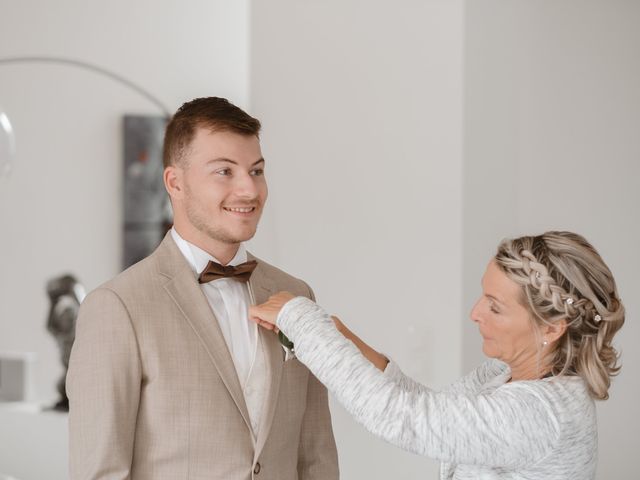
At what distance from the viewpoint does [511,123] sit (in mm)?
3789

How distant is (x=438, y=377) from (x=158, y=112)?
1732 millimetres

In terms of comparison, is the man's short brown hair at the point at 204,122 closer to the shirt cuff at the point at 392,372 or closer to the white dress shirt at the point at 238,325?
the white dress shirt at the point at 238,325

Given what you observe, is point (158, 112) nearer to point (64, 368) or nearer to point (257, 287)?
point (64, 368)

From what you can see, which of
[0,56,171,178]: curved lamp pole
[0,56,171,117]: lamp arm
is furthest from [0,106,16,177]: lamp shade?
[0,56,171,117]: lamp arm

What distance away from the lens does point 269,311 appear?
1.82m

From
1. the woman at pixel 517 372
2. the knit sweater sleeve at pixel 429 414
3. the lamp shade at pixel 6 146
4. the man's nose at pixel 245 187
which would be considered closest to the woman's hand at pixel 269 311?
the woman at pixel 517 372

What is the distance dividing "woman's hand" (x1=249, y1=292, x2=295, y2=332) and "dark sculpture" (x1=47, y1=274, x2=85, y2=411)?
2.20 m

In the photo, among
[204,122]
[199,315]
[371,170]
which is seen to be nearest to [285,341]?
[199,315]

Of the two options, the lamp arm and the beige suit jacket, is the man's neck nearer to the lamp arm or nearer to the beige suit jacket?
the beige suit jacket

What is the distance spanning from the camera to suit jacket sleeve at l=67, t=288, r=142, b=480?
1646 millimetres

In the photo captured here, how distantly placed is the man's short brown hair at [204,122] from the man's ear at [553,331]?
763 millimetres

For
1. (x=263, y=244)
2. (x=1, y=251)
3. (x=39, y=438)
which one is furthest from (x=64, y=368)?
(x=263, y=244)

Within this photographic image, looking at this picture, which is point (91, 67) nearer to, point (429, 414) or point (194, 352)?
point (194, 352)

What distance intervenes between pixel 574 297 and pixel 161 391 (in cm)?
87
